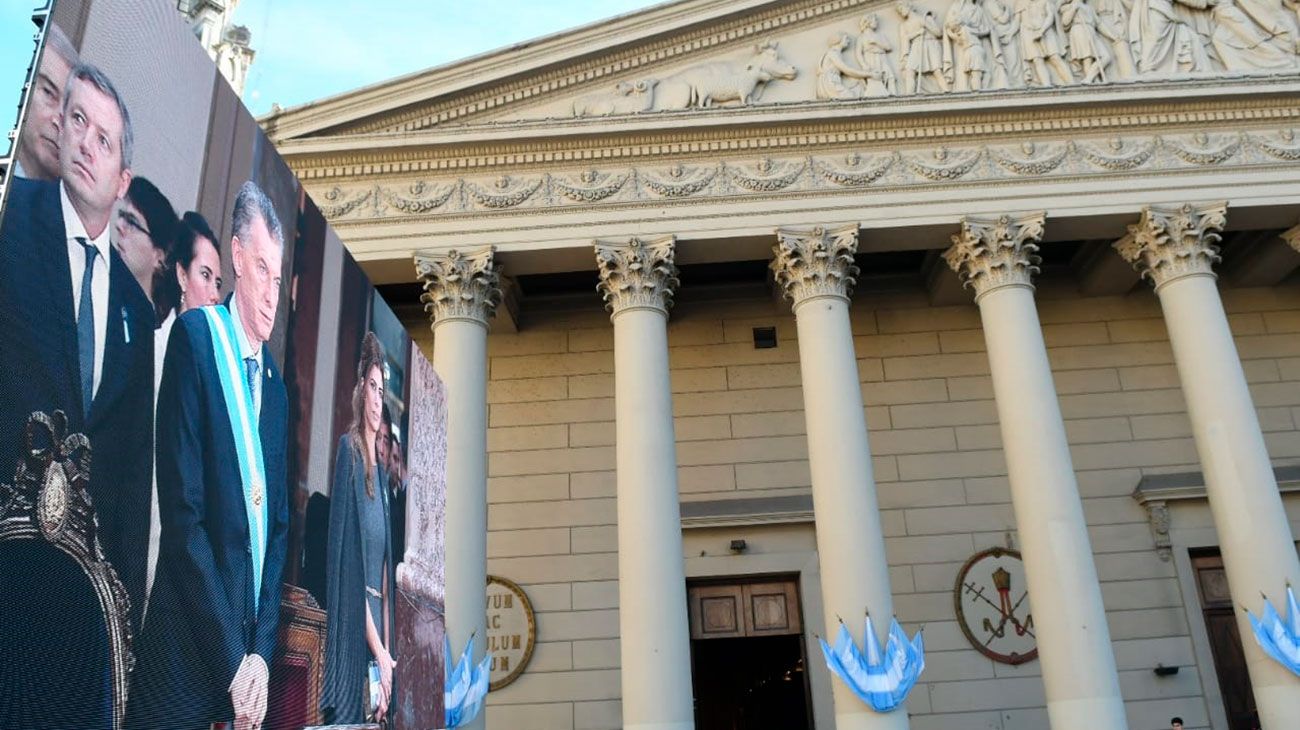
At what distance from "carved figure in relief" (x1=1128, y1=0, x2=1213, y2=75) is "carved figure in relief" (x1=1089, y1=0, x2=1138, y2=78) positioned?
0.12 metres

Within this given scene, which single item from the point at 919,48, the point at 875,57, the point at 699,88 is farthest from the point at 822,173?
the point at 919,48

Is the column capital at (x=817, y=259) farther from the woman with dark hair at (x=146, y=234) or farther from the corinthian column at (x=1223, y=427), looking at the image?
the woman with dark hair at (x=146, y=234)

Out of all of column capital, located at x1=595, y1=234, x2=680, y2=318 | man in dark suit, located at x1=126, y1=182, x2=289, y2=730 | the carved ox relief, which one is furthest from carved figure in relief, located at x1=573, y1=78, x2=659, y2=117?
man in dark suit, located at x1=126, y1=182, x2=289, y2=730

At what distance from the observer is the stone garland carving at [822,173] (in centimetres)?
1520

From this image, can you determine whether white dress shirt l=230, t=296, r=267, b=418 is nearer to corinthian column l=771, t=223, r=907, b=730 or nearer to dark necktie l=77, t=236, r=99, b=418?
dark necktie l=77, t=236, r=99, b=418

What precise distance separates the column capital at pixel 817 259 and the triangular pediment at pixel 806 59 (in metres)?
2.10

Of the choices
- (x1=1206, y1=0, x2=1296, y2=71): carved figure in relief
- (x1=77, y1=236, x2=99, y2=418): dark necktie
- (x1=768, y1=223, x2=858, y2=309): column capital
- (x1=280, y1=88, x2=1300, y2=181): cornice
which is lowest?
(x1=77, y1=236, x2=99, y2=418): dark necktie

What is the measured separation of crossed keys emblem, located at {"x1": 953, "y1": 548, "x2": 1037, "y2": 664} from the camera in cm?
1558

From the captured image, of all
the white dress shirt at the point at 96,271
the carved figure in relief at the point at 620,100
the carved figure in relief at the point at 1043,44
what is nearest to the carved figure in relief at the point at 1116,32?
the carved figure in relief at the point at 1043,44

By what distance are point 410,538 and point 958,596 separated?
9890 mm

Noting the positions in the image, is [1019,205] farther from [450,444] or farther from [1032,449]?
[450,444]

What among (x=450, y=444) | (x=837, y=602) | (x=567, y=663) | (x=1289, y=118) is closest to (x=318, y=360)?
(x=450, y=444)

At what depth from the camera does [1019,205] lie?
49.3 ft

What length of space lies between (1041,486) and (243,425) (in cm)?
1064
